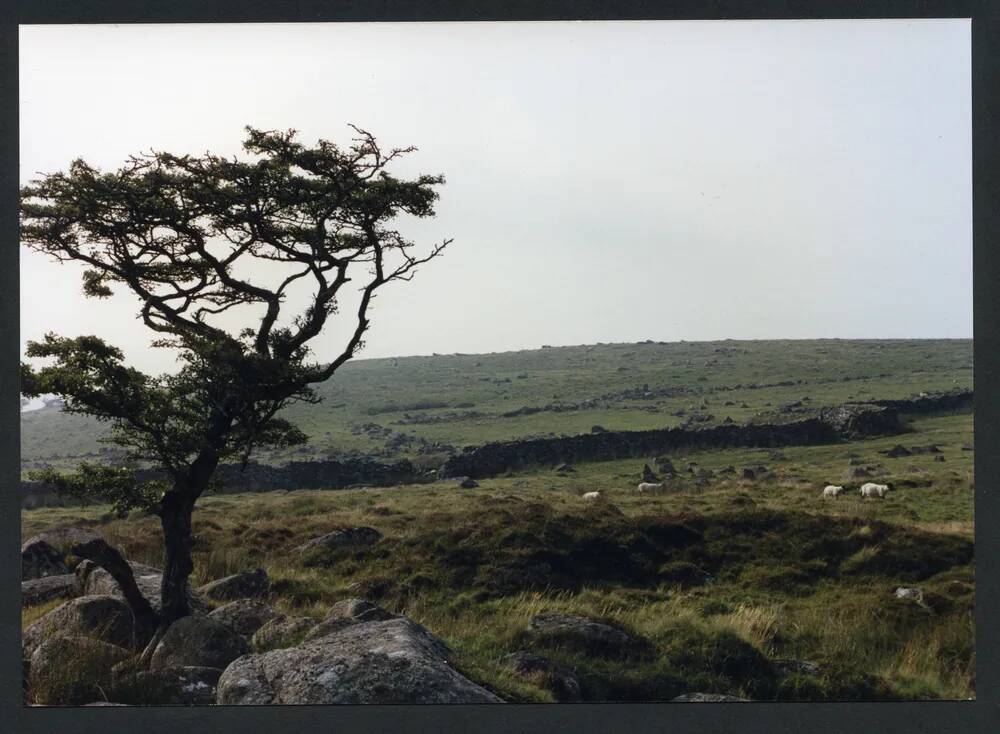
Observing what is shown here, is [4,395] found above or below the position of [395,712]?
above

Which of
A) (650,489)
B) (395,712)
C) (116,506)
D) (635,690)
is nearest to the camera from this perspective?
(395,712)

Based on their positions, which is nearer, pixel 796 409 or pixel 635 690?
pixel 635 690

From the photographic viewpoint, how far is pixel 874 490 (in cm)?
2483

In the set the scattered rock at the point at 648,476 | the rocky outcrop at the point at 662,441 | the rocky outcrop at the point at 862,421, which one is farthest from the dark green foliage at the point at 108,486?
the rocky outcrop at the point at 862,421

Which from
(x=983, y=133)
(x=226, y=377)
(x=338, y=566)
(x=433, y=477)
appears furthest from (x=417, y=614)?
(x=433, y=477)

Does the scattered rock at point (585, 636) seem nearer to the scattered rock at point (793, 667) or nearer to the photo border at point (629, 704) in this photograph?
the photo border at point (629, 704)

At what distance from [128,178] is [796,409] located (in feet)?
128

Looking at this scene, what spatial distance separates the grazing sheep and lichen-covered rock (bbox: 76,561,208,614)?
19034 mm

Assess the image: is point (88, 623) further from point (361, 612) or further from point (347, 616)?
point (361, 612)

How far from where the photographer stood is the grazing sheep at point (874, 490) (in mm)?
24594

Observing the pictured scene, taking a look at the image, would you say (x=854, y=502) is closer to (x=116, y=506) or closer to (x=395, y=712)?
(x=395, y=712)

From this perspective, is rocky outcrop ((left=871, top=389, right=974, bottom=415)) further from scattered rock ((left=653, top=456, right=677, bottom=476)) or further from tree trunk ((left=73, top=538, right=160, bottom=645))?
tree trunk ((left=73, top=538, right=160, bottom=645))

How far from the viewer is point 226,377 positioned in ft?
40.7

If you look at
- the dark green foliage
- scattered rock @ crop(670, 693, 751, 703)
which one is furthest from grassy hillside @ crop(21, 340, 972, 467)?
scattered rock @ crop(670, 693, 751, 703)
